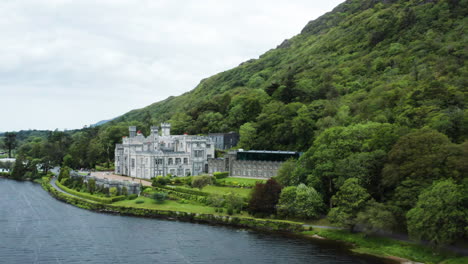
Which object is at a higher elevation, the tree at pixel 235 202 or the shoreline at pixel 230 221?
the tree at pixel 235 202

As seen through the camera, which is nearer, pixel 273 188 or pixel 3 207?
pixel 273 188

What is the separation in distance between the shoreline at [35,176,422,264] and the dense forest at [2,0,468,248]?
2529mm

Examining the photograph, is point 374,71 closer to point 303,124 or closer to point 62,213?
point 303,124

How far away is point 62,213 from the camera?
61.5 meters

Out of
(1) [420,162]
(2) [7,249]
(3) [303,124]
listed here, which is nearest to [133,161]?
(3) [303,124]

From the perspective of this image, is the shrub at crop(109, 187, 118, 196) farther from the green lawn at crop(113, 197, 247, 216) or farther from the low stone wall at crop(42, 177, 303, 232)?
the low stone wall at crop(42, 177, 303, 232)

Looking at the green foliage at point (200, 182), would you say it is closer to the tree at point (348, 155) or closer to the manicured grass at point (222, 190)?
the manicured grass at point (222, 190)

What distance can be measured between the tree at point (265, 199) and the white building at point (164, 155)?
97.1 feet

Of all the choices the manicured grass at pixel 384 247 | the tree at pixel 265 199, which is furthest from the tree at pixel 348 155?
the manicured grass at pixel 384 247

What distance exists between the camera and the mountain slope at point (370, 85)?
209ft

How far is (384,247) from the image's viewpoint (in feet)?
143

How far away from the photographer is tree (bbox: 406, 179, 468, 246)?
38.0 metres

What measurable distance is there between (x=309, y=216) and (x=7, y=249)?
34.4m

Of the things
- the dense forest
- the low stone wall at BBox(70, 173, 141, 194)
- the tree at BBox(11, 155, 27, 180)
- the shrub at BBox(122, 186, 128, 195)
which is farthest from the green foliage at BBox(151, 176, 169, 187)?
the tree at BBox(11, 155, 27, 180)
